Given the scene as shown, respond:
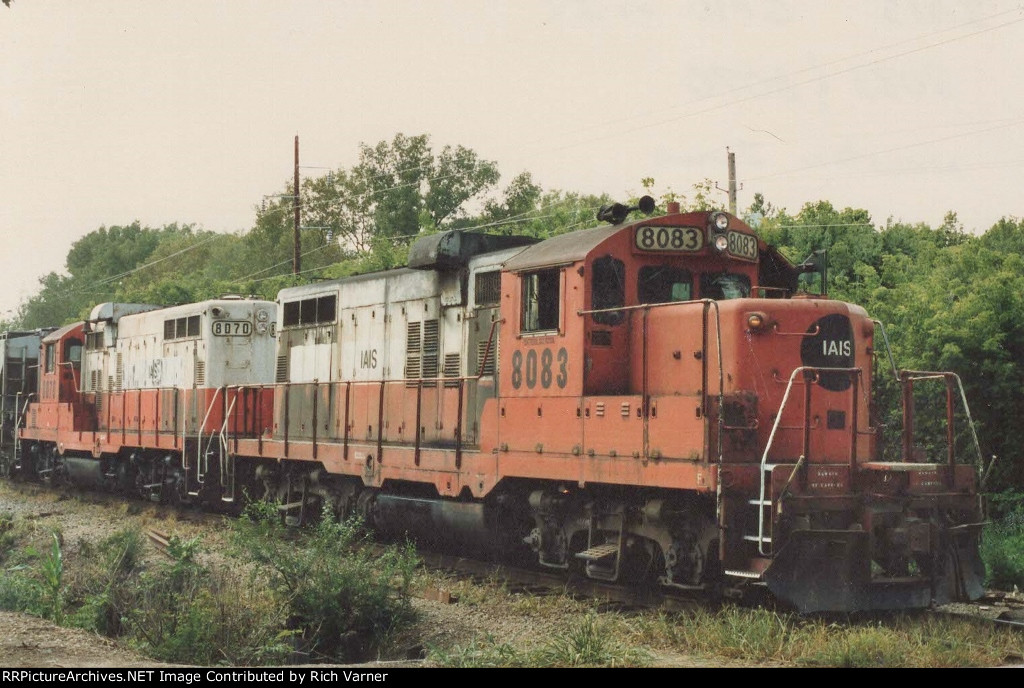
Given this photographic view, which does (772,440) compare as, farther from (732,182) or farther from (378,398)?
(732,182)

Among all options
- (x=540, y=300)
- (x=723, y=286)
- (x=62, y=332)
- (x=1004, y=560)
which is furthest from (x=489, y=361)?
(x=62, y=332)

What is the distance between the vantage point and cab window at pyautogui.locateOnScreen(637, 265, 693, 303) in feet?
36.4

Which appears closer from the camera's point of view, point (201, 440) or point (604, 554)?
point (604, 554)

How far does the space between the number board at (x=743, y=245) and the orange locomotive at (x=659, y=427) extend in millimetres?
21

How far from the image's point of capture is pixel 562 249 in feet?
37.1

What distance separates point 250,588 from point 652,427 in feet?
14.8

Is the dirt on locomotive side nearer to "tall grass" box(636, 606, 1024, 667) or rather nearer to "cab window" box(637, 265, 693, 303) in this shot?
"tall grass" box(636, 606, 1024, 667)

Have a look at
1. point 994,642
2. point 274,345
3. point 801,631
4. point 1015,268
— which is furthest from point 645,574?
point 274,345

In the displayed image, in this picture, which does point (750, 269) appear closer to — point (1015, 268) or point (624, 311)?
point (624, 311)

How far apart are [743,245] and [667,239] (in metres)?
0.93

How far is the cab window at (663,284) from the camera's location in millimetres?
11086

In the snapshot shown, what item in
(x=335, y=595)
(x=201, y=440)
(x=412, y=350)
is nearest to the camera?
(x=335, y=595)

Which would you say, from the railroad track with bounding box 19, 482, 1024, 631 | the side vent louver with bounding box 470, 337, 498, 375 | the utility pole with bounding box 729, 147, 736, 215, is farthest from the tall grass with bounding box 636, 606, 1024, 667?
the utility pole with bounding box 729, 147, 736, 215

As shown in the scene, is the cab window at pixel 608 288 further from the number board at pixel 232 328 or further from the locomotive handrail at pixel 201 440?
the number board at pixel 232 328
